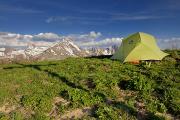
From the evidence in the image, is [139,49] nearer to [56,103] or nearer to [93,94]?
[93,94]

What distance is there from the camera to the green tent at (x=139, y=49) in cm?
2720

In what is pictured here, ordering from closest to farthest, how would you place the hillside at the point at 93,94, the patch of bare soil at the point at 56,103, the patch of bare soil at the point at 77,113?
the patch of bare soil at the point at 77,113 → the hillside at the point at 93,94 → the patch of bare soil at the point at 56,103

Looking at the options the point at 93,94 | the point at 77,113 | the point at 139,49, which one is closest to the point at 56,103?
the point at 77,113

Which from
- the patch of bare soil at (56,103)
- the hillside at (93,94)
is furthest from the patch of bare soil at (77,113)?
the patch of bare soil at (56,103)

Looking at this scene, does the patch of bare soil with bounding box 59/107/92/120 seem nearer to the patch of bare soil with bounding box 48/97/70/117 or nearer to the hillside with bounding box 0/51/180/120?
the hillside with bounding box 0/51/180/120

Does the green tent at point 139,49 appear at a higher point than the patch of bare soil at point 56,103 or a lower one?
higher

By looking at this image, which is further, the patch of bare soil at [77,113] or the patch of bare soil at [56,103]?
the patch of bare soil at [56,103]

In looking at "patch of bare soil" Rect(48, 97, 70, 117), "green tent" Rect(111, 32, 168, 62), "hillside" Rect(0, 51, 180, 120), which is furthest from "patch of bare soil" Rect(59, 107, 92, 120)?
"green tent" Rect(111, 32, 168, 62)

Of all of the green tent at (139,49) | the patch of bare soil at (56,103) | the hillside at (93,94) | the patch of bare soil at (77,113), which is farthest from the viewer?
the green tent at (139,49)

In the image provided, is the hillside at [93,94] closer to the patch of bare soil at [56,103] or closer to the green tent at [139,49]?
the patch of bare soil at [56,103]

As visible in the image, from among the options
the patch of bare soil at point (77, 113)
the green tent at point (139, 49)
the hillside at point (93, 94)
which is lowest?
the patch of bare soil at point (77, 113)

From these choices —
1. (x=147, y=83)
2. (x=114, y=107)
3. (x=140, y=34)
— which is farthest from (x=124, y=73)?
(x=140, y=34)

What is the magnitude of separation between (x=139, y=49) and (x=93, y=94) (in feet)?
39.4

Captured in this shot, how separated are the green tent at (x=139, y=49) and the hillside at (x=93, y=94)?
12.9ft
